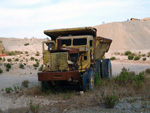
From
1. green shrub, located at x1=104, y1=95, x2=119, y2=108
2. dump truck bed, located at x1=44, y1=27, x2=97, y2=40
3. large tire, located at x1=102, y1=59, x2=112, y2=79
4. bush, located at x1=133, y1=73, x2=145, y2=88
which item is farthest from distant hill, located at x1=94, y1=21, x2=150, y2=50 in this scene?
green shrub, located at x1=104, y1=95, x2=119, y2=108

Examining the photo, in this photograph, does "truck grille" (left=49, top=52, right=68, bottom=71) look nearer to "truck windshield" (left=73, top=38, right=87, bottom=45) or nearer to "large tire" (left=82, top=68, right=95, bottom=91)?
"large tire" (left=82, top=68, right=95, bottom=91)

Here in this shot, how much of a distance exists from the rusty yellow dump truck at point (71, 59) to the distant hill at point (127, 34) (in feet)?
134

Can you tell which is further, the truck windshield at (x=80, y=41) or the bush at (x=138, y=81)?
the truck windshield at (x=80, y=41)

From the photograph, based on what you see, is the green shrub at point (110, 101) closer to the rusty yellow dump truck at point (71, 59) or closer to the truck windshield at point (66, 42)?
the rusty yellow dump truck at point (71, 59)

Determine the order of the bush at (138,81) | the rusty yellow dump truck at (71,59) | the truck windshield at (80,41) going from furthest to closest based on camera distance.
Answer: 1. the truck windshield at (80,41)
2. the bush at (138,81)
3. the rusty yellow dump truck at (71,59)

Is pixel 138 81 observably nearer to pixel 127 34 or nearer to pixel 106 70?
pixel 106 70

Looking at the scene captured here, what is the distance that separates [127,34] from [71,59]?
165 feet

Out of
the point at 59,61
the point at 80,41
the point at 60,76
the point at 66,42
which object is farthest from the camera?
the point at 66,42

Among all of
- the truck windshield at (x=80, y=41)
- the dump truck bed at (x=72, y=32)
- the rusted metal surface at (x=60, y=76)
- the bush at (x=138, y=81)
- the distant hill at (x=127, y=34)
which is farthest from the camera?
the distant hill at (x=127, y=34)

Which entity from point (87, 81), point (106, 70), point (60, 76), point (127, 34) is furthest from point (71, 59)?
point (127, 34)

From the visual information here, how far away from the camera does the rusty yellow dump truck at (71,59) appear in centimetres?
999

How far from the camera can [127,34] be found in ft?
194

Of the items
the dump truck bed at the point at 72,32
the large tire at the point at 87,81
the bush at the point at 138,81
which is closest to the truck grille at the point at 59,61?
the large tire at the point at 87,81

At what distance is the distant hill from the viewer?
176 feet
